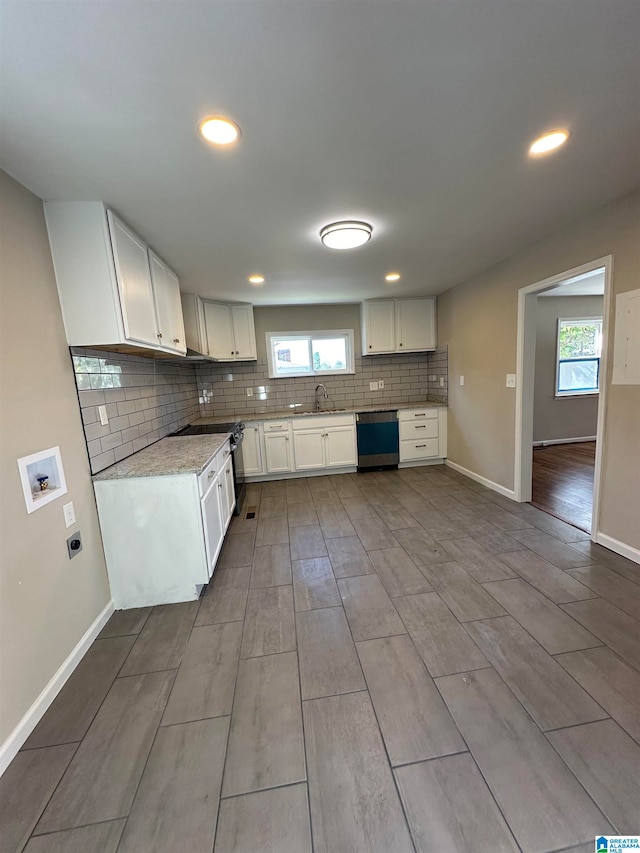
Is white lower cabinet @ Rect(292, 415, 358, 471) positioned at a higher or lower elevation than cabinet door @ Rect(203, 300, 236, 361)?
lower

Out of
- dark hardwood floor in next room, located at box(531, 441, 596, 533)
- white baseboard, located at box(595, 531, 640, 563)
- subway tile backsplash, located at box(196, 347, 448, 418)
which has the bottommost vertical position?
dark hardwood floor in next room, located at box(531, 441, 596, 533)

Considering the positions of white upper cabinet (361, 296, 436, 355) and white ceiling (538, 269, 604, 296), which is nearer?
white ceiling (538, 269, 604, 296)

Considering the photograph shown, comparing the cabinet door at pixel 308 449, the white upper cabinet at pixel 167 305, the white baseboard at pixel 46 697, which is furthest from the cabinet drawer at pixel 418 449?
the white baseboard at pixel 46 697

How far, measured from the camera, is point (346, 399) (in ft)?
16.1

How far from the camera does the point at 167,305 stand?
2688 millimetres

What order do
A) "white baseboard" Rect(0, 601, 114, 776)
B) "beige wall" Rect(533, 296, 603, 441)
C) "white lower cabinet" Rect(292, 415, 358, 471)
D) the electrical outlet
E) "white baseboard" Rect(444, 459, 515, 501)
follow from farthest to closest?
"beige wall" Rect(533, 296, 603, 441), "white lower cabinet" Rect(292, 415, 358, 471), "white baseboard" Rect(444, 459, 515, 501), the electrical outlet, "white baseboard" Rect(0, 601, 114, 776)

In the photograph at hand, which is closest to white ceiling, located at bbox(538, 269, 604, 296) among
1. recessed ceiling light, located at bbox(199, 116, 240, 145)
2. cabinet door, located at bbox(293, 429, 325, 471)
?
cabinet door, located at bbox(293, 429, 325, 471)

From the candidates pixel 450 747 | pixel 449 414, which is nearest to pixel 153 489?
pixel 450 747

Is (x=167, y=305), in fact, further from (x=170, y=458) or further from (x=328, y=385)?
(x=328, y=385)

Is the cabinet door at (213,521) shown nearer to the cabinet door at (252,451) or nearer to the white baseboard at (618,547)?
the cabinet door at (252,451)

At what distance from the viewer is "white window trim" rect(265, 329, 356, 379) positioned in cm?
465

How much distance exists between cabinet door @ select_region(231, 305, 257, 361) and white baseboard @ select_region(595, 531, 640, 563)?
3952 millimetres

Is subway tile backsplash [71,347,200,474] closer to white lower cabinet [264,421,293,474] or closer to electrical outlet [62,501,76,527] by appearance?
electrical outlet [62,501,76,527]

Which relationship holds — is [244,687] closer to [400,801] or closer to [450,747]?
[400,801]
